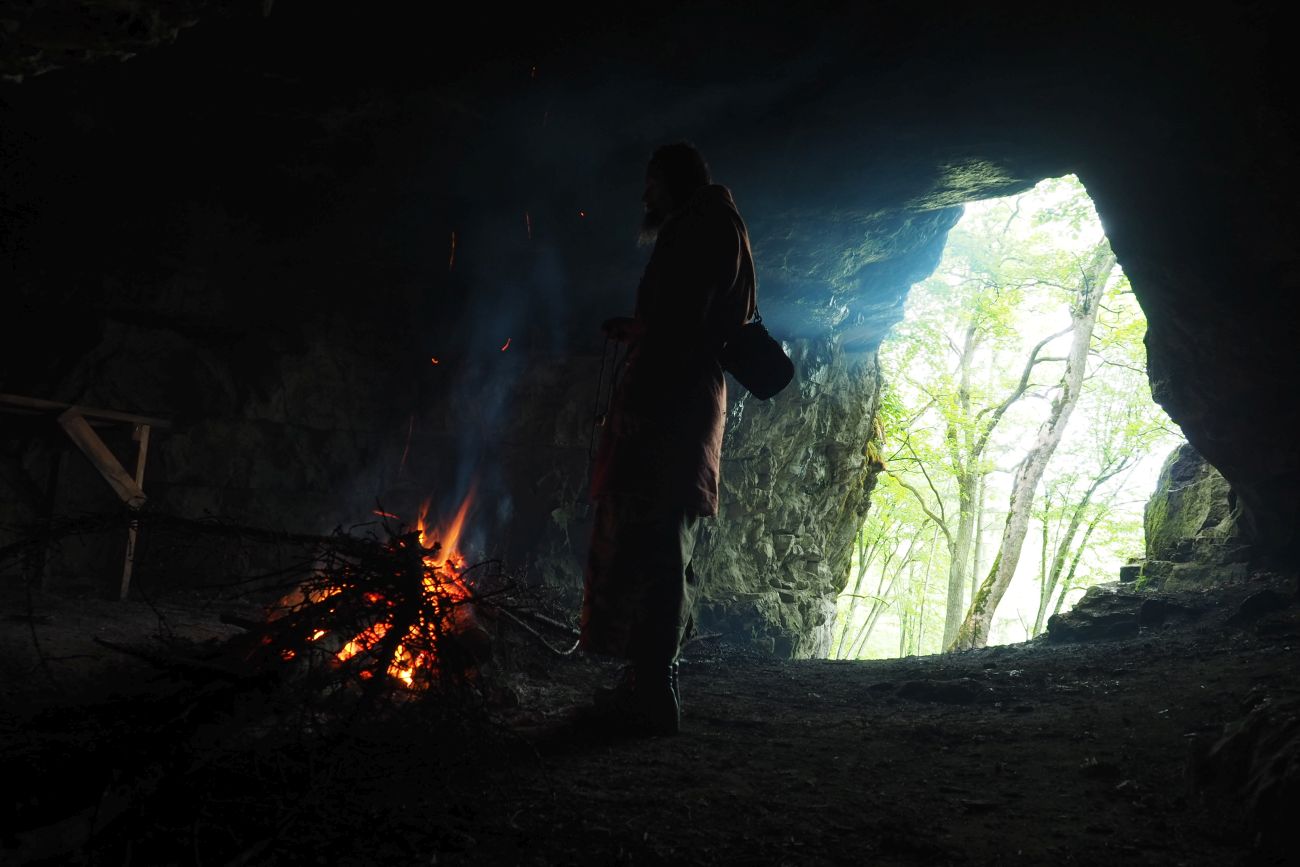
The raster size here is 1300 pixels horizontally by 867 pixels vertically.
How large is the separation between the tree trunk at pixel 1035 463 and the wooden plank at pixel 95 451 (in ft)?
40.4

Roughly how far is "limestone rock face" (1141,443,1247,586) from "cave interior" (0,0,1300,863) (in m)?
0.18

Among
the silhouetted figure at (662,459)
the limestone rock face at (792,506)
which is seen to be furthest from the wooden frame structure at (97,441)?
the limestone rock face at (792,506)

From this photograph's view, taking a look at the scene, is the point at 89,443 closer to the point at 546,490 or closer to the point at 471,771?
the point at 546,490

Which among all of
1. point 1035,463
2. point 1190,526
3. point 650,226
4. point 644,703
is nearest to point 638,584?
point 644,703

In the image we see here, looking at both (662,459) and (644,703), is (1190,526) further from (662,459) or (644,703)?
(644,703)

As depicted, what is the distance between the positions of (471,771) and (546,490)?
5.09 metres

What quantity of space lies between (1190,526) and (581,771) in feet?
25.5

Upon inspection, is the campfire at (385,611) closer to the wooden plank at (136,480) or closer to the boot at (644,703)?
the boot at (644,703)

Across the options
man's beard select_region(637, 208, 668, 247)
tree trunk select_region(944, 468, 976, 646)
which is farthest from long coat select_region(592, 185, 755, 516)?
tree trunk select_region(944, 468, 976, 646)

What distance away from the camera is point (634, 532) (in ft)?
11.0

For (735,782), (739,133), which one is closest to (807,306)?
(739,133)

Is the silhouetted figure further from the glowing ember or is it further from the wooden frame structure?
the wooden frame structure

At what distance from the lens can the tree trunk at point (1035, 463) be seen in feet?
41.7

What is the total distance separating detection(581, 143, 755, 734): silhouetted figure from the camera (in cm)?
327
